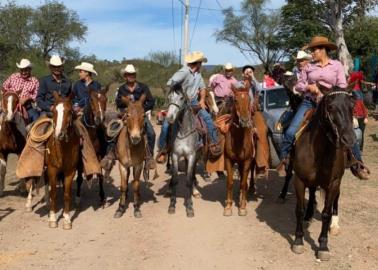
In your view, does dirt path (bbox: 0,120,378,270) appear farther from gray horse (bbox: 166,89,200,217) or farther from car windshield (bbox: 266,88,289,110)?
car windshield (bbox: 266,88,289,110)

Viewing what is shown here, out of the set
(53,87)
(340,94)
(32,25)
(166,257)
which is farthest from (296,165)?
(32,25)

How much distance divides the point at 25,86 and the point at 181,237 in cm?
467

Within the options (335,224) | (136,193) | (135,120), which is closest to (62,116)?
(135,120)

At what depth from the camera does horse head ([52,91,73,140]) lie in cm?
698

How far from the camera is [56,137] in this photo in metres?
7.11

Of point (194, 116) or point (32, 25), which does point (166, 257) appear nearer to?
point (194, 116)

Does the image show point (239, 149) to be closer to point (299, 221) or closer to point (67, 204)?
point (299, 221)

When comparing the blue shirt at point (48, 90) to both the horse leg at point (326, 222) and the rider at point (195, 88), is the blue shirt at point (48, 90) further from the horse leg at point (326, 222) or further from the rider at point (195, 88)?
the horse leg at point (326, 222)

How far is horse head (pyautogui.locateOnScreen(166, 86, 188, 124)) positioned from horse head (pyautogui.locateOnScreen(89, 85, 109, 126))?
3.96ft

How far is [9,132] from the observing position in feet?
30.8

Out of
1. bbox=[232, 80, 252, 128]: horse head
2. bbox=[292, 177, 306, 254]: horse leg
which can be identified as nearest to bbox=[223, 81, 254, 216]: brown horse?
bbox=[232, 80, 252, 128]: horse head

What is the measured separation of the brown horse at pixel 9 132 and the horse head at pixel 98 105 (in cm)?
165

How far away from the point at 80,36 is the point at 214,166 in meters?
51.2

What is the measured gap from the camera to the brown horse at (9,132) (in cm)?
901
